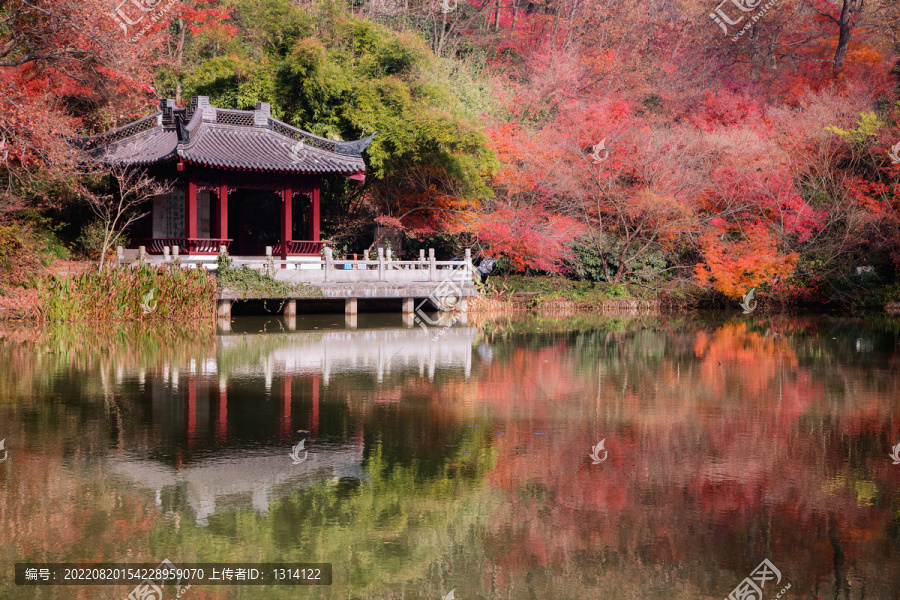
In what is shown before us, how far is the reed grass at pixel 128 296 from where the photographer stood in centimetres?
1683

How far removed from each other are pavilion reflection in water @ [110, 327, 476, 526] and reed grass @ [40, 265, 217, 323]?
10.8 feet

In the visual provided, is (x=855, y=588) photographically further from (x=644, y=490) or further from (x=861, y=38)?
(x=861, y=38)

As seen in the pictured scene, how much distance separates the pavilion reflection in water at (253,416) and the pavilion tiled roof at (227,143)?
26.6 feet

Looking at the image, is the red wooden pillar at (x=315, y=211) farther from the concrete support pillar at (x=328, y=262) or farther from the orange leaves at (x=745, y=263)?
the orange leaves at (x=745, y=263)

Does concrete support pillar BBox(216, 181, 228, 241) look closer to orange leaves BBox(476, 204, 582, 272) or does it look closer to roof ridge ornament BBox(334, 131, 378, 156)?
roof ridge ornament BBox(334, 131, 378, 156)

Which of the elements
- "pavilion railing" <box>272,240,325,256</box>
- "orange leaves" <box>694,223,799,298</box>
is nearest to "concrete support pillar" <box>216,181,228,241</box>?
"pavilion railing" <box>272,240,325,256</box>

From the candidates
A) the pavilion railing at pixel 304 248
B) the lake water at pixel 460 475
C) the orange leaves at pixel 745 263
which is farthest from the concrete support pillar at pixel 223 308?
the orange leaves at pixel 745 263

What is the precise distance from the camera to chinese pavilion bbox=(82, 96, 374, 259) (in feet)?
71.1

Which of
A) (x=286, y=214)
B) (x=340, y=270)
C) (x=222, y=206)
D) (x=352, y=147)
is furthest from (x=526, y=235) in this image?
(x=222, y=206)

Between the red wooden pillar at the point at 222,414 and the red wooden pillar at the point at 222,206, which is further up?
the red wooden pillar at the point at 222,206

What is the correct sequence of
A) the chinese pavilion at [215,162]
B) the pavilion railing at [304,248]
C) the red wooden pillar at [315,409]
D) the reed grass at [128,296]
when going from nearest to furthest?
the red wooden pillar at [315,409] → the reed grass at [128,296] → the chinese pavilion at [215,162] → the pavilion railing at [304,248]

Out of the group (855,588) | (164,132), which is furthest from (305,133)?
(855,588)

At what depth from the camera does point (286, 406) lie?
8.91 metres

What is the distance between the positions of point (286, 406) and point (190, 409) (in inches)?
38.0
